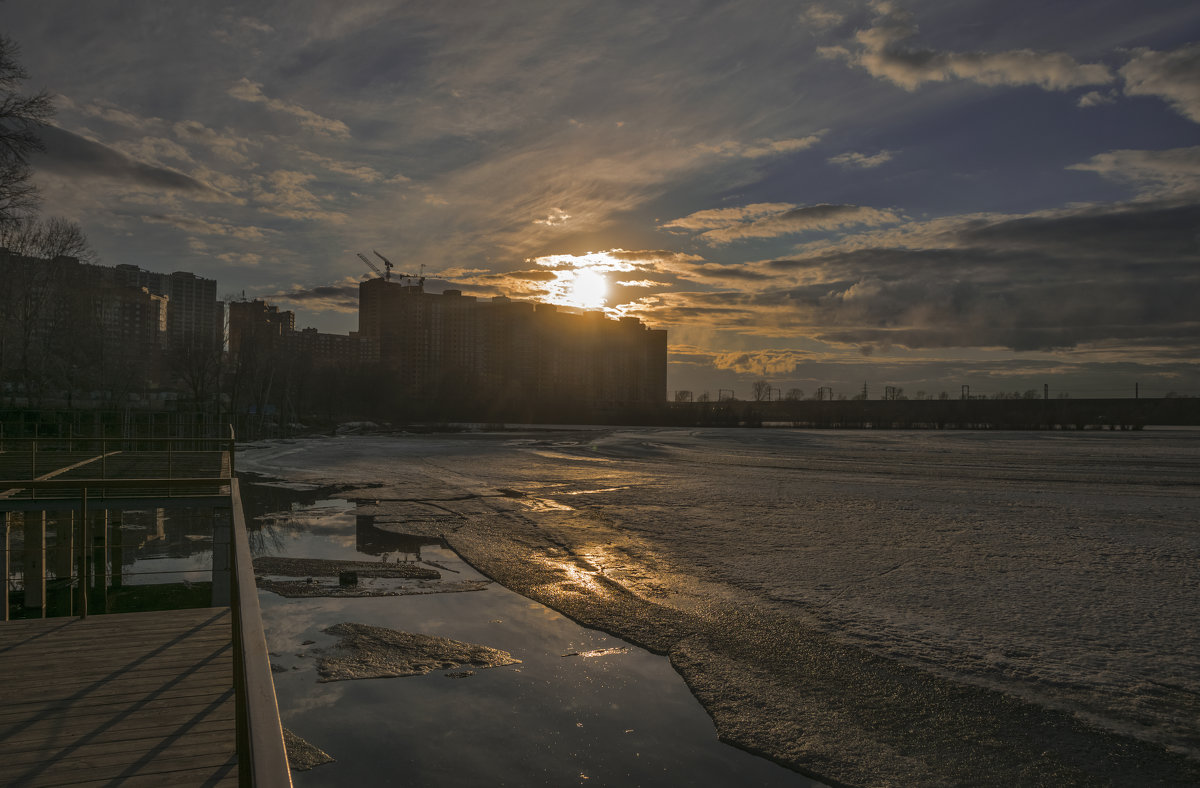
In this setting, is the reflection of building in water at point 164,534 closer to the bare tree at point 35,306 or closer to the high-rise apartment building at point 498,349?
the bare tree at point 35,306

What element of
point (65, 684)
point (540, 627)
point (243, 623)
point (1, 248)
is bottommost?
point (540, 627)

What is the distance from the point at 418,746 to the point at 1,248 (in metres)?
52.2

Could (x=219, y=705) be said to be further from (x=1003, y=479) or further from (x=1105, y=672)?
(x=1003, y=479)

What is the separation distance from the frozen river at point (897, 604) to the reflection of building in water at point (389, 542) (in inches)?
27.1

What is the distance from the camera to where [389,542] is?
15172 mm

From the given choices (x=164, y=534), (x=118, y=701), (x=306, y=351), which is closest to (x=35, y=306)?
(x=164, y=534)

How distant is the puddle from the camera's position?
18.9 feet

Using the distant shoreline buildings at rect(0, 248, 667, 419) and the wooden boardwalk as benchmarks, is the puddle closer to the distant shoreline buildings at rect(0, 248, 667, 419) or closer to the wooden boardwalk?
the wooden boardwalk

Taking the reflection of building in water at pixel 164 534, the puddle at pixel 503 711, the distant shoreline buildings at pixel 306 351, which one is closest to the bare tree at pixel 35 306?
the distant shoreline buildings at pixel 306 351

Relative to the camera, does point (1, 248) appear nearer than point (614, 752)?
No

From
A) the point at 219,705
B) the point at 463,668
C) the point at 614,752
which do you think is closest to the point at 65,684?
the point at 219,705

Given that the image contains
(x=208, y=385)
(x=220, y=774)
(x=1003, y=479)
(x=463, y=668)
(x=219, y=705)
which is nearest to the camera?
(x=220, y=774)

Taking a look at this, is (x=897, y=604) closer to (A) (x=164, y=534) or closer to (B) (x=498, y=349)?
(A) (x=164, y=534)

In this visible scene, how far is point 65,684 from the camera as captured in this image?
5547 mm
